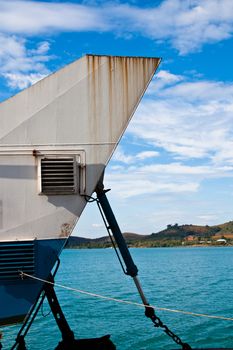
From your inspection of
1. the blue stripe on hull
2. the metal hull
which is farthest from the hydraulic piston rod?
the blue stripe on hull

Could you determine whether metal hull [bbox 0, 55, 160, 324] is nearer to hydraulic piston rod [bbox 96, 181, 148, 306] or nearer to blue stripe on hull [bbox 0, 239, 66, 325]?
blue stripe on hull [bbox 0, 239, 66, 325]

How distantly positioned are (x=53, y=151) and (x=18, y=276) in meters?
2.10

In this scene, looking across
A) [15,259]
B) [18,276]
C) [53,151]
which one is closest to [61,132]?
[53,151]

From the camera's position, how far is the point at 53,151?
23.6 ft

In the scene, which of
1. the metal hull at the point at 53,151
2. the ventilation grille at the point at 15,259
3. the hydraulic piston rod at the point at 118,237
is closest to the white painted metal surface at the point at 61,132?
the metal hull at the point at 53,151

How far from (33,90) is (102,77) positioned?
1.19 m

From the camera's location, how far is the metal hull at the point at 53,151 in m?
Answer: 7.05

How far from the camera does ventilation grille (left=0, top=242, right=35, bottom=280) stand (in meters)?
6.92

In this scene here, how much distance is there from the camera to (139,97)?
7.50 m

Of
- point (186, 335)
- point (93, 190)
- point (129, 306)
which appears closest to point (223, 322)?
point (186, 335)

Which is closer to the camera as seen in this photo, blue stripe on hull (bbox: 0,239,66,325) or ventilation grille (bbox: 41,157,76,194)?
blue stripe on hull (bbox: 0,239,66,325)

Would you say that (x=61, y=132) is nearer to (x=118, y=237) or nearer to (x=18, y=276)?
(x=118, y=237)

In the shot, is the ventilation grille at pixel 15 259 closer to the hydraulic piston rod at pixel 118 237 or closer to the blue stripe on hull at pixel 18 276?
the blue stripe on hull at pixel 18 276

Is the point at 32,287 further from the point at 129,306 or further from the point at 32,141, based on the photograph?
the point at 129,306
